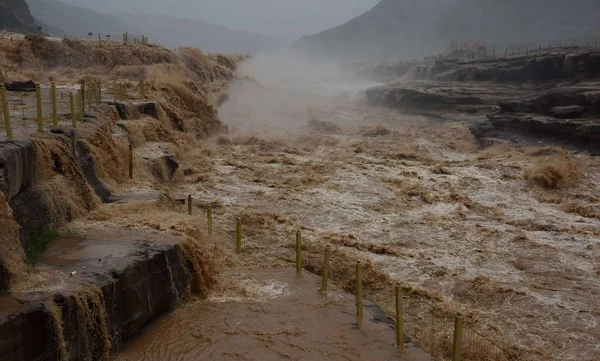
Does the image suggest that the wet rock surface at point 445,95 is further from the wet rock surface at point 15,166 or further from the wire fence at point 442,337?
the wet rock surface at point 15,166

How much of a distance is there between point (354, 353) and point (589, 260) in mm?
6823

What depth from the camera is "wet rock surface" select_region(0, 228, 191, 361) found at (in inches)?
215

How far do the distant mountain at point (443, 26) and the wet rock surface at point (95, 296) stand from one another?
91824 mm

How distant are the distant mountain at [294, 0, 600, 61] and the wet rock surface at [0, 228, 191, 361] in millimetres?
91824

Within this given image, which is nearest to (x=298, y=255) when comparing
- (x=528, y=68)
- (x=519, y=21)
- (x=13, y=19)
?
(x=528, y=68)

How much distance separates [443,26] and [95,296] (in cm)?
12508

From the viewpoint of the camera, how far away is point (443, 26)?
398 feet

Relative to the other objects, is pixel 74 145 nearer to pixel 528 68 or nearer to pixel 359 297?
pixel 359 297

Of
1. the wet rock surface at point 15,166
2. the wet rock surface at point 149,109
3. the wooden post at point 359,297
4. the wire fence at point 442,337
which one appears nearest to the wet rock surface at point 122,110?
the wet rock surface at point 149,109

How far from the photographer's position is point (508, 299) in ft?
30.7

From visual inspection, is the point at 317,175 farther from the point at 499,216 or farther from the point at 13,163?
the point at 13,163

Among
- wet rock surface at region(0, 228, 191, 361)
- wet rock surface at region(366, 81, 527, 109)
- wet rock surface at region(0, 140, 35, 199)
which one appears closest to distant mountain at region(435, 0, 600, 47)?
wet rock surface at region(366, 81, 527, 109)

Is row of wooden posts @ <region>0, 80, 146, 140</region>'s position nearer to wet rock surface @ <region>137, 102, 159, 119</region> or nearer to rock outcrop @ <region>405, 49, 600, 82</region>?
wet rock surface @ <region>137, 102, 159, 119</region>

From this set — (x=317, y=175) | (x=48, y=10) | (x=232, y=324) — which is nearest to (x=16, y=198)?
(x=232, y=324)
